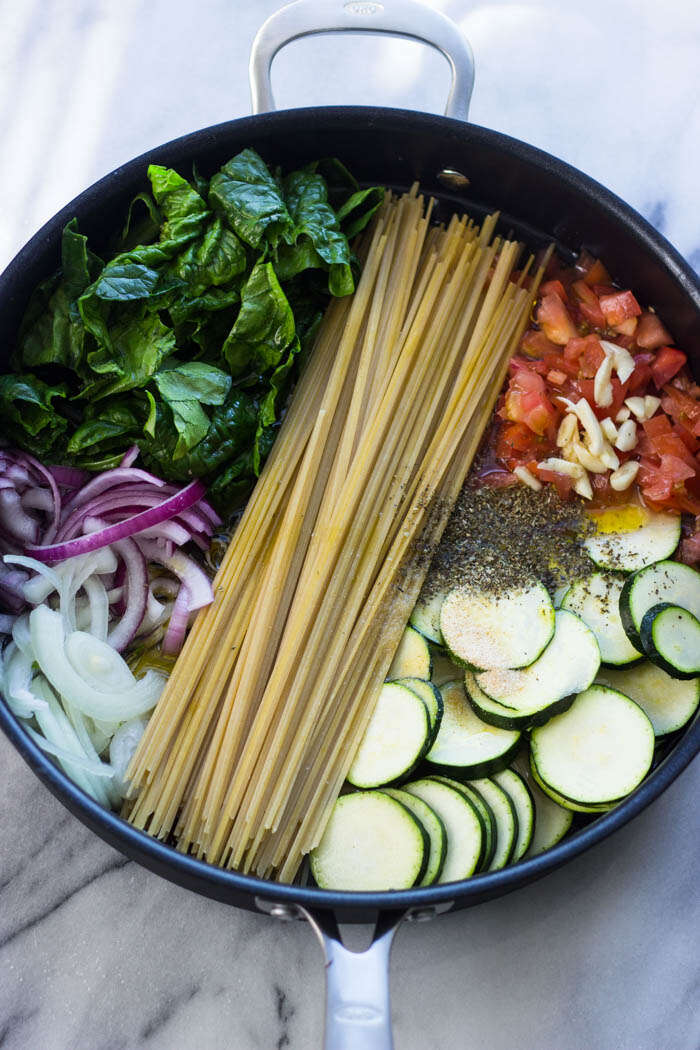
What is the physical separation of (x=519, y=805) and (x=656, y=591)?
455 millimetres

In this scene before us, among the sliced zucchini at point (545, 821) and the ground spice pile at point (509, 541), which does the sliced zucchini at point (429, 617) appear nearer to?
the ground spice pile at point (509, 541)

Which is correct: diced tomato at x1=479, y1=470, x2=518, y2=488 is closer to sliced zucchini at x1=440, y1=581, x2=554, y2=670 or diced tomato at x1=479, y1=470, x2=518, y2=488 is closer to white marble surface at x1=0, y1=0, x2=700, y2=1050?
sliced zucchini at x1=440, y1=581, x2=554, y2=670

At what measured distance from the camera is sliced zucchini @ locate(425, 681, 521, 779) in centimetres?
169

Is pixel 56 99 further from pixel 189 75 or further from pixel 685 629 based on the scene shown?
pixel 685 629

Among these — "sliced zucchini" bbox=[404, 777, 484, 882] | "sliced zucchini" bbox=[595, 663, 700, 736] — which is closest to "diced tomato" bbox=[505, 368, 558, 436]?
"sliced zucchini" bbox=[595, 663, 700, 736]

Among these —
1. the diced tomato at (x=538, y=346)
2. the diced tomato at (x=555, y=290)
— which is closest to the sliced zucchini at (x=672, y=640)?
the diced tomato at (x=538, y=346)

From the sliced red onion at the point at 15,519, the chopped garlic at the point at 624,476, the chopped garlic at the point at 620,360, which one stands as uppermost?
the chopped garlic at the point at 620,360

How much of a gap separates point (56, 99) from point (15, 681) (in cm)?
138

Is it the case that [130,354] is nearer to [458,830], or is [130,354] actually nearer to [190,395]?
[190,395]

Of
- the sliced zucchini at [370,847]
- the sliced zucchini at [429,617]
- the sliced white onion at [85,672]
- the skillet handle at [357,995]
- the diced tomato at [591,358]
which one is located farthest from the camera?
the diced tomato at [591,358]

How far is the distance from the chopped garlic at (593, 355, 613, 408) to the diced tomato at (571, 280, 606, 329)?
0.13m

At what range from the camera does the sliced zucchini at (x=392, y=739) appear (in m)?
1.68

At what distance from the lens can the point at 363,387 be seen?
6.17ft

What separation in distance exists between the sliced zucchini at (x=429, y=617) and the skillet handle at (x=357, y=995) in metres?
0.52
